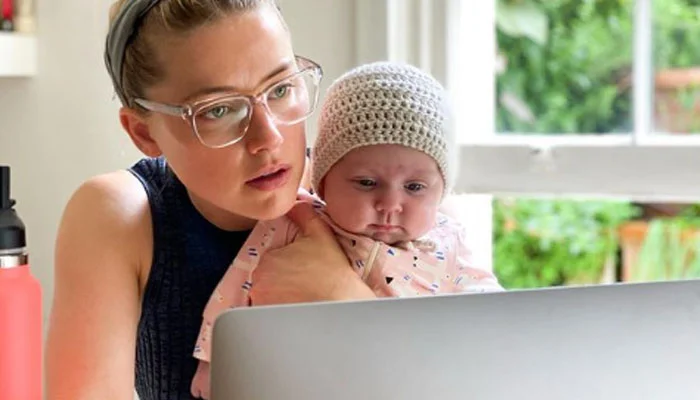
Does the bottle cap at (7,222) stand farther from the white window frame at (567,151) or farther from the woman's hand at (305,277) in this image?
the white window frame at (567,151)

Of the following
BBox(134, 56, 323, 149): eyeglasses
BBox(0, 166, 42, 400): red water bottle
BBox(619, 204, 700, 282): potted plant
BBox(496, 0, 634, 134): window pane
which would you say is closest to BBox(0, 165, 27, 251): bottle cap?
BBox(0, 166, 42, 400): red water bottle

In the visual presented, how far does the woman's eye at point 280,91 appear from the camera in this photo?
1.17 metres

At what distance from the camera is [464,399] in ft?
2.32

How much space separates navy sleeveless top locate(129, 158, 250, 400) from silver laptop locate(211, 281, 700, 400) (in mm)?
616

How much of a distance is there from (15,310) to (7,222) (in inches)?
3.5

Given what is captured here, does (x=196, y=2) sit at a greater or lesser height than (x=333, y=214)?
greater

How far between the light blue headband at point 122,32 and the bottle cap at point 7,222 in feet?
0.64

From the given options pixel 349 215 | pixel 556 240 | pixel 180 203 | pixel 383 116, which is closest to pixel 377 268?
pixel 349 215

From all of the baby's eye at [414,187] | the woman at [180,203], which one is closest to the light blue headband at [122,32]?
the woman at [180,203]

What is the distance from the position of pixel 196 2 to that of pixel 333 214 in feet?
0.92

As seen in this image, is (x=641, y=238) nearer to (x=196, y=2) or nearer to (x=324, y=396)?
(x=196, y=2)

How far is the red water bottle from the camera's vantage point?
108 cm

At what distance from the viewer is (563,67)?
6.47ft

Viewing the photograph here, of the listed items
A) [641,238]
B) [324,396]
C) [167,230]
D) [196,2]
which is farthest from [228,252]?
[641,238]
